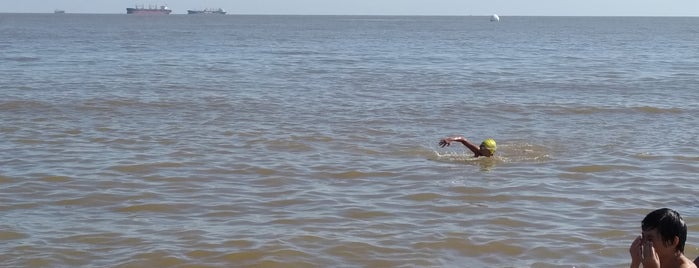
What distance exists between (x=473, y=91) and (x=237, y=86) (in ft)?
17.8

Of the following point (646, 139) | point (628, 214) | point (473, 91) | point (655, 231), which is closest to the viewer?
point (655, 231)

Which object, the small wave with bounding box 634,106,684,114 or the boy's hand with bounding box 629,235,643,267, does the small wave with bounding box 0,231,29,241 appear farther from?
the small wave with bounding box 634,106,684,114

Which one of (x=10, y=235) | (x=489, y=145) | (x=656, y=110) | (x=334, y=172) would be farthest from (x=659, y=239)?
(x=656, y=110)

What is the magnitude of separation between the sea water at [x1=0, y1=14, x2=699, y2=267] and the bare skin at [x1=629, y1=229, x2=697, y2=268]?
296cm

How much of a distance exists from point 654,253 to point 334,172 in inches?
277

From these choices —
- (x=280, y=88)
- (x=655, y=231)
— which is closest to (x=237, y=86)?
(x=280, y=88)

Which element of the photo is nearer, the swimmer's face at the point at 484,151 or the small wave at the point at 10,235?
the small wave at the point at 10,235

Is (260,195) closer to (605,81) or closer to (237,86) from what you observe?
(237,86)

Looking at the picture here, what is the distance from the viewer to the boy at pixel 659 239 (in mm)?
4238

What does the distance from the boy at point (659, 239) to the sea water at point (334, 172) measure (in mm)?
3026

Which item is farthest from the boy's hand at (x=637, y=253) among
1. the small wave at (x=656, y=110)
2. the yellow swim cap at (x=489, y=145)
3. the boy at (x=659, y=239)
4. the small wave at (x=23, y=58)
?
the small wave at (x=23, y=58)

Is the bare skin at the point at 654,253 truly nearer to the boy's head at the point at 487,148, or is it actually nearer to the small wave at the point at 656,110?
the boy's head at the point at 487,148

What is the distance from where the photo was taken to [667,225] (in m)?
4.26

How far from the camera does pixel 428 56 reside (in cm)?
3672
